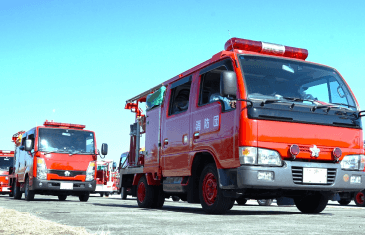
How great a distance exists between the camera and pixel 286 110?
25.3 feet

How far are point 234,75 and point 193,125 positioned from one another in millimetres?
1766

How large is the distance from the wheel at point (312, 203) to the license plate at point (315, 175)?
112cm

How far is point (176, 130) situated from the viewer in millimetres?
9820

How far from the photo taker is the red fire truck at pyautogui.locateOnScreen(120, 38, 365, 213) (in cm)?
755

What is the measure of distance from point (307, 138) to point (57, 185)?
34.3ft

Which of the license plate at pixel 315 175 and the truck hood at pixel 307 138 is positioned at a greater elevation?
the truck hood at pixel 307 138

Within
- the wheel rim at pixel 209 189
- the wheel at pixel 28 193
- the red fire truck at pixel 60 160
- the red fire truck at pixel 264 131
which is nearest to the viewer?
the red fire truck at pixel 264 131

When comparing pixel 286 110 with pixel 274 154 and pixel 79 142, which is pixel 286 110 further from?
pixel 79 142

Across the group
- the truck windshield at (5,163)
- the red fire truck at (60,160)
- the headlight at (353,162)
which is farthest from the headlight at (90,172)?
the truck windshield at (5,163)

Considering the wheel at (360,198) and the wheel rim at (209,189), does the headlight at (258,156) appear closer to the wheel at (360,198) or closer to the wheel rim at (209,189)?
the wheel rim at (209,189)

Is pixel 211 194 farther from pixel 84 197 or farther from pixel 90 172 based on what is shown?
pixel 84 197

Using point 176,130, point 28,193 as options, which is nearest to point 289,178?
point 176,130

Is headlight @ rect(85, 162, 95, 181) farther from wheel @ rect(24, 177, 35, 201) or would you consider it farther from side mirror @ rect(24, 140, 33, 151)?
side mirror @ rect(24, 140, 33, 151)

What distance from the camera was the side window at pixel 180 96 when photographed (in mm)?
9680
